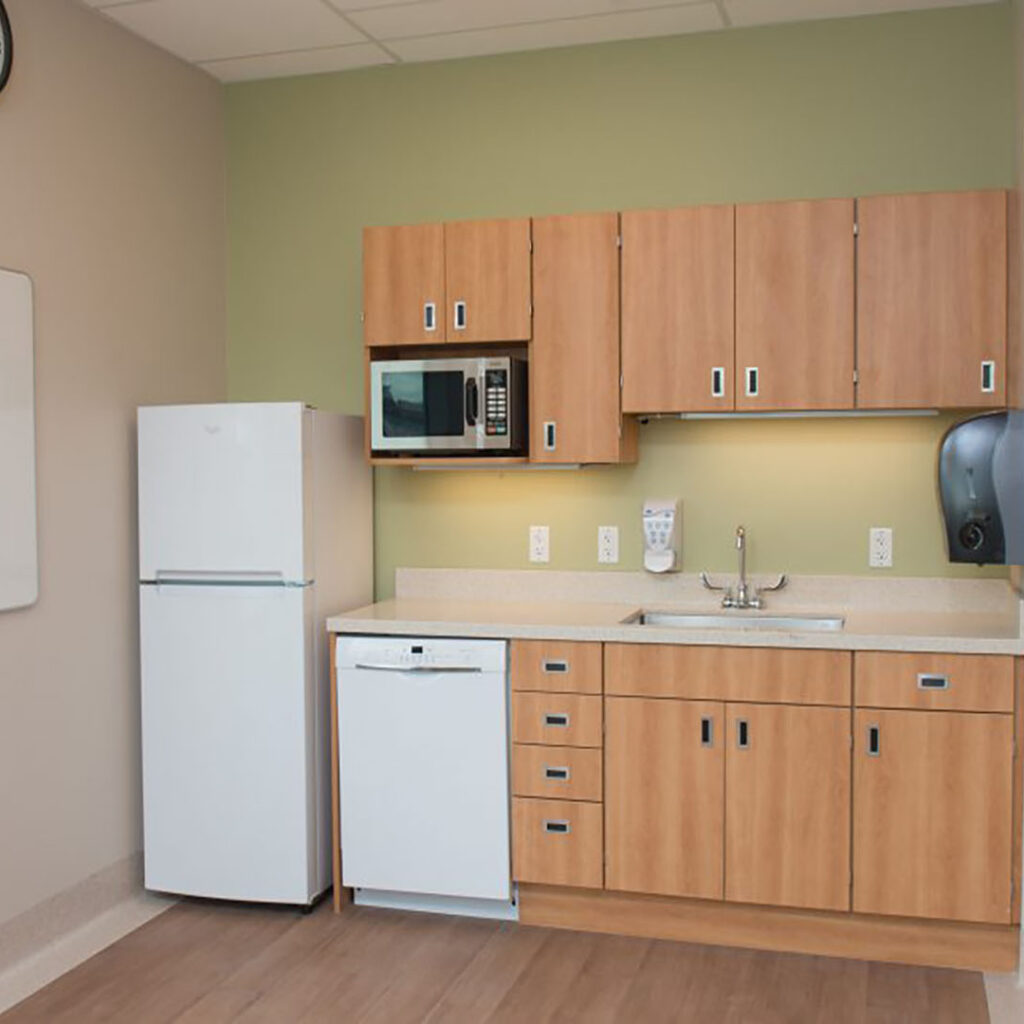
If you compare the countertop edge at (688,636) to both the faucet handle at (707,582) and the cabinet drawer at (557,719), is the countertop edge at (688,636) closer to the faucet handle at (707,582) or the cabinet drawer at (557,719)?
the cabinet drawer at (557,719)

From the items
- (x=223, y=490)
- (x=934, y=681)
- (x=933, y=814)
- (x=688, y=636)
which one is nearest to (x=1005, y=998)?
(x=933, y=814)

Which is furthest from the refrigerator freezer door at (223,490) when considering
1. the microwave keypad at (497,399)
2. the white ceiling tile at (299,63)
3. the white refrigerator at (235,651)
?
the white ceiling tile at (299,63)

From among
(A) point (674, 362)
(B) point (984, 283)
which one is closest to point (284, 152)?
(A) point (674, 362)

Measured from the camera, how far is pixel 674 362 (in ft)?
12.3

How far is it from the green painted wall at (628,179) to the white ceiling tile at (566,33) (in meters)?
0.06

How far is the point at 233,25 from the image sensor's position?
3.93 metres

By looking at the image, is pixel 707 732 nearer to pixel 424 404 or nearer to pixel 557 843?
pixel 557 843

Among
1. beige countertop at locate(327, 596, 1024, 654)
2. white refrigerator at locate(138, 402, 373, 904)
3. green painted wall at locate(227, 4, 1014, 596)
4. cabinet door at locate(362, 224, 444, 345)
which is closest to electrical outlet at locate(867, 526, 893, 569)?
green painted wall at locate(227, 4, 1014, 596)

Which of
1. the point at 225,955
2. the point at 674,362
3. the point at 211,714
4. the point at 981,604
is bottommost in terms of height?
the point at 225,955

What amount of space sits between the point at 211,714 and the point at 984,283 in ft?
8.63

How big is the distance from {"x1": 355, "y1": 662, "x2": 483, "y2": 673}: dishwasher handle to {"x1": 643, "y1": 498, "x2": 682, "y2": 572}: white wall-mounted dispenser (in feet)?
2.34

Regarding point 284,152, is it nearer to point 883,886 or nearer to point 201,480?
point 201,480

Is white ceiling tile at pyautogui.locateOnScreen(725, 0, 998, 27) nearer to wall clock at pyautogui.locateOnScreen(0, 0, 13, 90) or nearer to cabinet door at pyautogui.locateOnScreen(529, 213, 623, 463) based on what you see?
cabinet door at pyautogui.locateOnScreen(529, 213, 623, 463)

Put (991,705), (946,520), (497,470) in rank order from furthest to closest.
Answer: (497,470) < (946,520) < (991,705)
